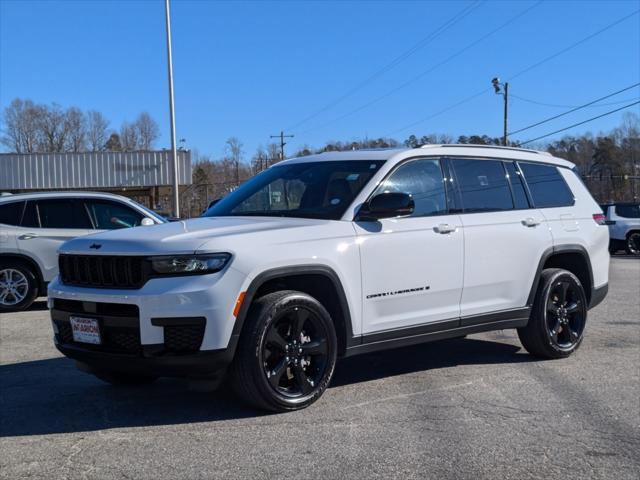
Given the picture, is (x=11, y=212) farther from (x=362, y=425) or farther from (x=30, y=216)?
(x=362, y=425)

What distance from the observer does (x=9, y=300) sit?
33.8 feet

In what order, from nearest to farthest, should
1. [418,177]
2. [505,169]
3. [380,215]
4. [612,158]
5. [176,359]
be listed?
[176,359] → [380,215] → [418,177] → [505,169] → [612,158]

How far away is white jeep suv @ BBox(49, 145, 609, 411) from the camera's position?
4.52 metres

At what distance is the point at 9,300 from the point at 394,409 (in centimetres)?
727

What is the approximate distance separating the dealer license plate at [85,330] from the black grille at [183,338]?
0.54 meters

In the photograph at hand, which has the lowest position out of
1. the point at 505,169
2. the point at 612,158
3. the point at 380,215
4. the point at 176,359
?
the point at 176,359

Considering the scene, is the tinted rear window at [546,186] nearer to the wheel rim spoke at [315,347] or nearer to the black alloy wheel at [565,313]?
the black alloy wheel at [565,313]

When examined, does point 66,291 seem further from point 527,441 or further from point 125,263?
point 527,441

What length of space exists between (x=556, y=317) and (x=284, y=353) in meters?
3.17

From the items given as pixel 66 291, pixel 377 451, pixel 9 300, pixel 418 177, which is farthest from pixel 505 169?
pixel 9 300

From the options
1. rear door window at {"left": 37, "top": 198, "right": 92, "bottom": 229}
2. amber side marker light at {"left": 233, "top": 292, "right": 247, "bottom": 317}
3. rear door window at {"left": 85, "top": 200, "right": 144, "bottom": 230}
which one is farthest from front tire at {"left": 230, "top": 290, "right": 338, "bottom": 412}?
rear door window at {"left": 37, "top": 198, "right": 92, "bottom": 229}

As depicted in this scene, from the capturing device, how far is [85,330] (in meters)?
4.79

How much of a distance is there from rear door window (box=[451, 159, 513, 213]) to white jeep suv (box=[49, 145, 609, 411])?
0.02 m

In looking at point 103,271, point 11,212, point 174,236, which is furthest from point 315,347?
point 11,212
